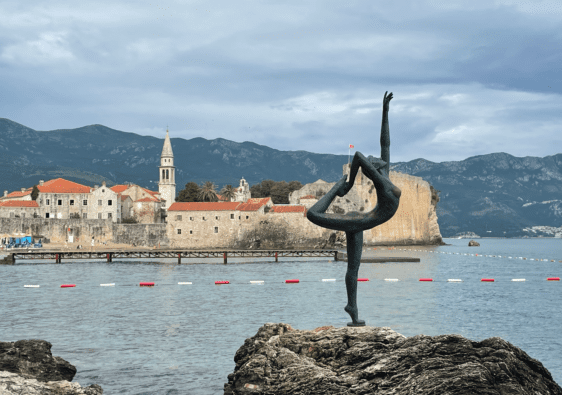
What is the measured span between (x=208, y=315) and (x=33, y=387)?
14.6m

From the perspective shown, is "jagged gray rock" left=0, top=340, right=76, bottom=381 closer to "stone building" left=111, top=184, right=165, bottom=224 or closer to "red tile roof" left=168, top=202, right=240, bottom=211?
"red tile roof" left=168, top=202, right=240, bottom=211

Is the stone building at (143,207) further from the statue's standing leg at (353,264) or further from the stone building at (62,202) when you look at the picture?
the statue's standing leg at (353,264)

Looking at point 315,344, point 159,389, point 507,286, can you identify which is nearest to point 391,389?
point 315,344

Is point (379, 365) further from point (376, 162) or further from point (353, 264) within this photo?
point (376, 162)

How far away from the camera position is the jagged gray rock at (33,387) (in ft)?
27.9

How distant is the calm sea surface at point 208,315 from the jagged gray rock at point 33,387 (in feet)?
8.99

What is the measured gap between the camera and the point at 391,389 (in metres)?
7.75

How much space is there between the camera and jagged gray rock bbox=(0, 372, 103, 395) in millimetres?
8516

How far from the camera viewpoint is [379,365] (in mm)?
8289

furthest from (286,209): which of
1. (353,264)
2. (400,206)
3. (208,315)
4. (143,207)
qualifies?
(353,264)

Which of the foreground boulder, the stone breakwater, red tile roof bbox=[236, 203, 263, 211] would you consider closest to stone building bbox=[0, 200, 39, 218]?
red tile roof bbox=[236, 203, 263, 211]

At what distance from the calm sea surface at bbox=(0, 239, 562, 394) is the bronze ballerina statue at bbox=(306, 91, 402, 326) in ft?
14.2

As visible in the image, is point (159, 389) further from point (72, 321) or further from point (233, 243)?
point (233, 243)

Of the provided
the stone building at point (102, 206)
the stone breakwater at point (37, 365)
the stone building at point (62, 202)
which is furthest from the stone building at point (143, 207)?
the stone breakwater at point (37, 365)
